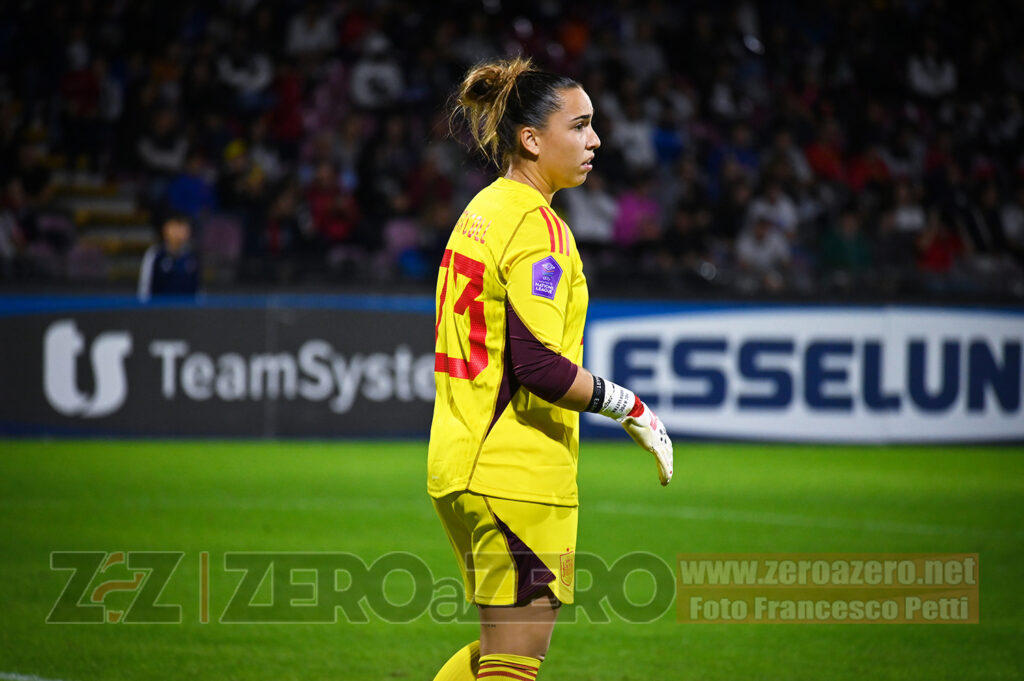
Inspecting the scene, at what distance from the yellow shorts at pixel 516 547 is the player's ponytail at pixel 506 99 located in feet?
Result: 3.11

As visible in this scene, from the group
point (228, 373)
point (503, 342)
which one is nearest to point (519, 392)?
point (503, 342)

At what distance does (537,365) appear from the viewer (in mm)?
3291

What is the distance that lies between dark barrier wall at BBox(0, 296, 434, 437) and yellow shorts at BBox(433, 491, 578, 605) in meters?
10.3

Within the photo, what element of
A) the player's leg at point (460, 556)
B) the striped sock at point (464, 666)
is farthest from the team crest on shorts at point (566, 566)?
the striped sock at point (464, 666)

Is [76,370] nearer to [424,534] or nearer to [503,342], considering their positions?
[424,534]

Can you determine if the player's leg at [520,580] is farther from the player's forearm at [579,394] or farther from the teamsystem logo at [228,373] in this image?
the teamsystem logo at [228,373]

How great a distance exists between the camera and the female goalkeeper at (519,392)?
332cm

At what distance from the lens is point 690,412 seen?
13.9 metres

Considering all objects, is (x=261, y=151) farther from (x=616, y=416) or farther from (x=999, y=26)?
(x=616, y=416)

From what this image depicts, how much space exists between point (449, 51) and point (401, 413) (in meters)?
6.41

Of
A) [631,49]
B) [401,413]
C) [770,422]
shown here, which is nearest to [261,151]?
[401,413]

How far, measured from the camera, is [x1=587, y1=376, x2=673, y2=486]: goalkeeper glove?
11.2 ft

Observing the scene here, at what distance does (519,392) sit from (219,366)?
10.5m

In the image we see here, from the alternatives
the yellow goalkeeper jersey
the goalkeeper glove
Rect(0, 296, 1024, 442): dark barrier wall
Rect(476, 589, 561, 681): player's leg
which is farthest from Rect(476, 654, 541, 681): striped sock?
Rect(0, 296, 1024, 442): dark barrier wall
